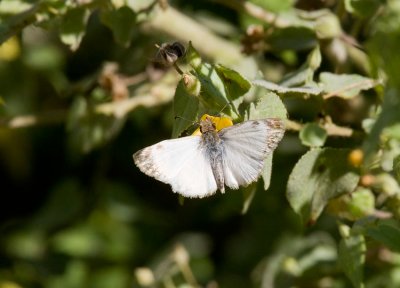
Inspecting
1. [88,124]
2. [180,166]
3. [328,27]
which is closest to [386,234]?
[180,166]

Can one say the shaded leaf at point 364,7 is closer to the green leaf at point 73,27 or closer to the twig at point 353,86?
the twig at point 353,86

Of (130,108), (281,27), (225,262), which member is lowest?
(225,262)

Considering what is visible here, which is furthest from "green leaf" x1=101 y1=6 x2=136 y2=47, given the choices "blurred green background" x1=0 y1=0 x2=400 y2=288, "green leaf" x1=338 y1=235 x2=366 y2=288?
"green leaf" x1=338 y1=235 x2=366 y2=288

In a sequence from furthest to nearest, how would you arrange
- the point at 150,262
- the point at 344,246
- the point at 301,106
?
the point at 150,262 < the point at 301,106 < the point at 344,246

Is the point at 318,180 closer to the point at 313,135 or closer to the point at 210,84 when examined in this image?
the point at 313,135

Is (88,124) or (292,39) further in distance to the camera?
(88,124)

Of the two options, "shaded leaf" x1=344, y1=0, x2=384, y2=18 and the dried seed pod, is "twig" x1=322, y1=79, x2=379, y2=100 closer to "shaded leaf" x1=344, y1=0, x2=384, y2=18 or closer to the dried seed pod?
"shaded leaf" x1=344, y1=0, x2=384, y2=18

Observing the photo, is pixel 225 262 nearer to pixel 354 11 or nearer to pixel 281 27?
pixel 281 27

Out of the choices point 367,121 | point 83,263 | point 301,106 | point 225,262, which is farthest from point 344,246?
point 83,263
